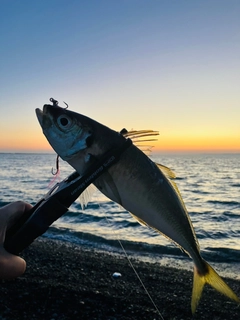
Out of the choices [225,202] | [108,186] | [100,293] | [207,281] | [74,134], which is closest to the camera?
[108,186]

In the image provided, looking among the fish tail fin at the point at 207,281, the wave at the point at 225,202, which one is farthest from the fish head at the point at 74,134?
the wave at the point at 225,202

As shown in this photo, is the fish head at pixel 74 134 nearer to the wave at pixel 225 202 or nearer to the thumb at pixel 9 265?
the thumb at pixel 9 265

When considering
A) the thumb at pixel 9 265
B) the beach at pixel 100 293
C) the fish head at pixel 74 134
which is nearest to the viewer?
the thumb at pixel 9 265

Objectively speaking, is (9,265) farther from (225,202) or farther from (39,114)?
(225,202)

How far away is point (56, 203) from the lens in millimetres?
2717

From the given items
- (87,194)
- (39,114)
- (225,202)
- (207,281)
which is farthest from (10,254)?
(225,202)

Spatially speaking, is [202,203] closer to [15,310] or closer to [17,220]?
[15,310]

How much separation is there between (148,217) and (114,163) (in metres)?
0.55

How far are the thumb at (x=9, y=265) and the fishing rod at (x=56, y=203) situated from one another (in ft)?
0.81

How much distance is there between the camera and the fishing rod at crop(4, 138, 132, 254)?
2.63m

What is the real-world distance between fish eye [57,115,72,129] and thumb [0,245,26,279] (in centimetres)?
113

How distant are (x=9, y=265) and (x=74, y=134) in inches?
45.9

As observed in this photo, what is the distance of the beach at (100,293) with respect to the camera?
20.1 ft

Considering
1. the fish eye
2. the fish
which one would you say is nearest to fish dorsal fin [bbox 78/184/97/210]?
the fish
